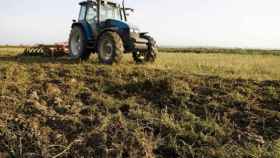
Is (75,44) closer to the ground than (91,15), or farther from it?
closer to the ground

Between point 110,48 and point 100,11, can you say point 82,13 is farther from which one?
point 110,48

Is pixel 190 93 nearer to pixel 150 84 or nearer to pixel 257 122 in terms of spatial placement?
pixel 150 84

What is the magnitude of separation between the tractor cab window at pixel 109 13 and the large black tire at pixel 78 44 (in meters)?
0.94

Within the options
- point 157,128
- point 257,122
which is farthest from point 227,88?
point 157,128

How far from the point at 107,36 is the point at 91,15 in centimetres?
189

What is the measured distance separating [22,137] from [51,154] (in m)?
0.77

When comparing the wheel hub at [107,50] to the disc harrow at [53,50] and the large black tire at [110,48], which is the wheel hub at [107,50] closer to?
the large black tire at [110,48]

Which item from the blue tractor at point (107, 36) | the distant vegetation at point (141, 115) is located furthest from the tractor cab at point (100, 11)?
the distant vegetation at point (141, 115)

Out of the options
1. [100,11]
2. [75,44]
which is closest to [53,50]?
[75,44]

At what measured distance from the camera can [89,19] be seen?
531 inches

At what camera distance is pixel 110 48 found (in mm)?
11898

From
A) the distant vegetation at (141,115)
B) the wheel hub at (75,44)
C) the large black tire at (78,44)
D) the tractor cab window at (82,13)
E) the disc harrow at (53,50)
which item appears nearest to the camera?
the distant vegetation at (141,115)

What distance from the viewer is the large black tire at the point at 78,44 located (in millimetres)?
13281

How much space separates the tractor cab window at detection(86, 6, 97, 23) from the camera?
1324 centimetres
